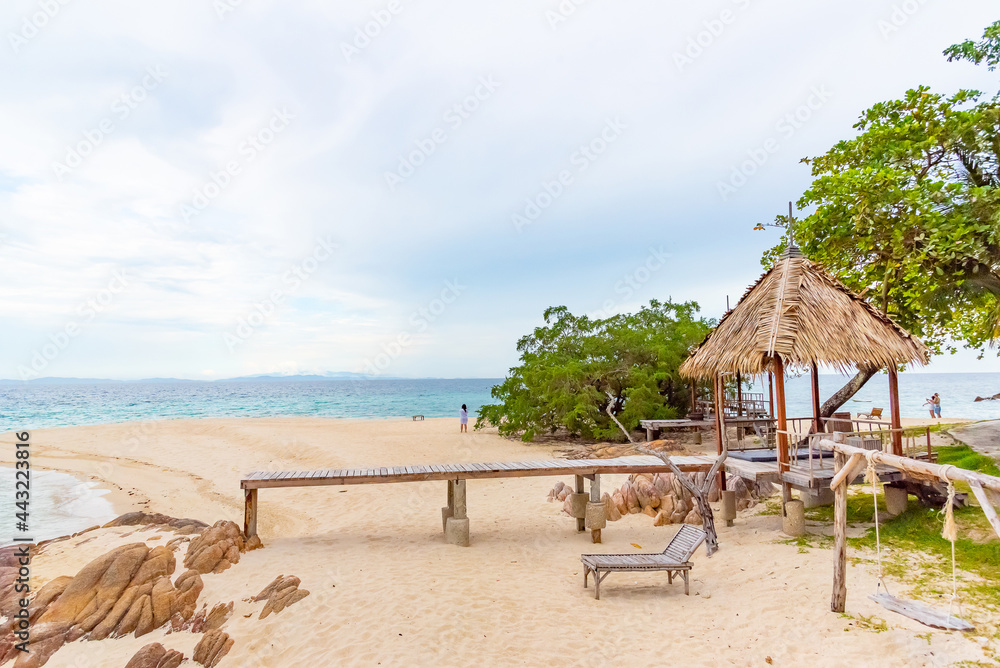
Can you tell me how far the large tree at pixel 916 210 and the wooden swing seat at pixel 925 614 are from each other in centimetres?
699

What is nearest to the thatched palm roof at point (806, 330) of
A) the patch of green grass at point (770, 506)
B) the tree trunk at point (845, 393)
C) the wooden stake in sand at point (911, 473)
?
the wooden stake in sand at point (911, 473)

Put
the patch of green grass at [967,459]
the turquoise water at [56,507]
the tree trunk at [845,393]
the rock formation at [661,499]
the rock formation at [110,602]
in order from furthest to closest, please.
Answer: the tree trunk at [845,393] < the turquoise water at [56,507] < the rock formation at [661,499] < the patch of green grass at [967,459] < the rock formation at [110,602]

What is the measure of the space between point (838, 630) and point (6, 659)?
31.5 ft

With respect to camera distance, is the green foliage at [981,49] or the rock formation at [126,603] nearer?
the rock formation at [126,603]

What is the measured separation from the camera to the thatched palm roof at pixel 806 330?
9.00 m

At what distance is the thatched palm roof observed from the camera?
9000 millimetres

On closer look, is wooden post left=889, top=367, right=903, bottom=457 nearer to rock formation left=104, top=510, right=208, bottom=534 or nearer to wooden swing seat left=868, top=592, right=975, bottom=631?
wooden swing seat left=868, top=592, right=975, bottom=631

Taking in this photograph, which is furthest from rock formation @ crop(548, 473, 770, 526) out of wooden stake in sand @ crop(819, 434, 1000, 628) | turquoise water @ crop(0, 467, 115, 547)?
turquoise water @ crop(0, 467, 115, 547)

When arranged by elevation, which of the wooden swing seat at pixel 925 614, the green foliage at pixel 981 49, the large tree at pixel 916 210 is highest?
the green foliage at pixel 981 49

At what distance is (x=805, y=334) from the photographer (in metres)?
9.22

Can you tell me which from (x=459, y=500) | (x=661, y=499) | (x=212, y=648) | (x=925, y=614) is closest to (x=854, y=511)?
(x=661, y=499)

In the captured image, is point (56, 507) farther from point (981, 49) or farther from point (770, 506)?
point (981, 49)

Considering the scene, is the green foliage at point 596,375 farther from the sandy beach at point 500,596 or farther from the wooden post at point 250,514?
the wooden post at point 250,514

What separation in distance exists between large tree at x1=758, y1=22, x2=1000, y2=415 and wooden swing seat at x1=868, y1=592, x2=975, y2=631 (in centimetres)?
699
